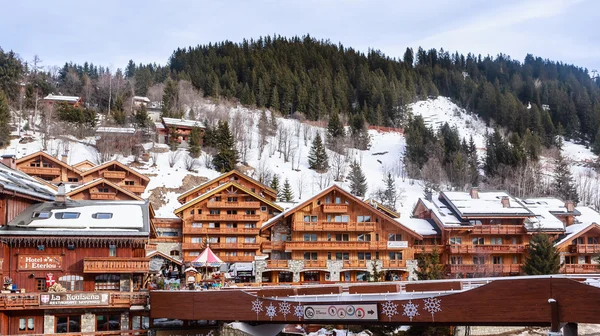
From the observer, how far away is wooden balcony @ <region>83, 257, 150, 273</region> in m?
33.3

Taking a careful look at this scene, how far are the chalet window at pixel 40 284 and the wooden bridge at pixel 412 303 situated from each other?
7829 millimetres

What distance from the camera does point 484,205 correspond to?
57.5 metres

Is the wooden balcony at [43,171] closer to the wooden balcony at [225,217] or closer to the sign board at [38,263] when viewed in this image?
the wooden balcony at [225,217]

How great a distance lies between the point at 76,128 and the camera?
292 ft

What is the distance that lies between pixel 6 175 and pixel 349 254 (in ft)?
95.4

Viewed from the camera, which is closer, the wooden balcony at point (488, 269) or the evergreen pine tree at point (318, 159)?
the wooden balcony at point (488, 269)

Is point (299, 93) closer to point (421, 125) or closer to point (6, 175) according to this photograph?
point (421, 125)

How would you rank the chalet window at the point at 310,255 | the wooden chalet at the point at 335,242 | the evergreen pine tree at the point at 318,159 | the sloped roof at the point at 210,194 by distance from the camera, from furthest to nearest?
the evergreen pine tree at the point at 318,159
the sloped roof at the point at 210,194
the chalet window at the point at 310,255
the wooden chalet at the point at 335,242

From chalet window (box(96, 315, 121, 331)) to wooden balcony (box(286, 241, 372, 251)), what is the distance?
2140 centimetres

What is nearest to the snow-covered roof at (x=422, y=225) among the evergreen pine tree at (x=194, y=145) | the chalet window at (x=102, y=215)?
the chalet window at (x=102, y=215)

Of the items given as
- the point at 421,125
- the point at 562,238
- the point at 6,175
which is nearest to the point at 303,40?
the point at 421,125

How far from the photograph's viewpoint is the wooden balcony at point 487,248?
53969mm

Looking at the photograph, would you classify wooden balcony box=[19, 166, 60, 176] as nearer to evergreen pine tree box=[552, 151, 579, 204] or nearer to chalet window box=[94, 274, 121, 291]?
chalet window box=[94, 274, 121, 291]

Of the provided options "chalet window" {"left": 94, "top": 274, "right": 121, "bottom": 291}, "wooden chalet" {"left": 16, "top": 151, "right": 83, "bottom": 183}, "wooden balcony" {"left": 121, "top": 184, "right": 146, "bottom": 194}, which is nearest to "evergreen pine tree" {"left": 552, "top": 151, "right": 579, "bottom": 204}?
"wooden balcony" {"left": 121, "top": 184, "right": 146, "bottom": 194}
